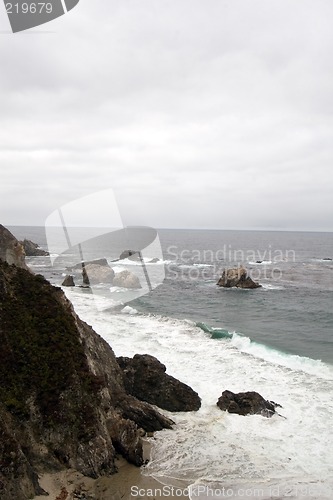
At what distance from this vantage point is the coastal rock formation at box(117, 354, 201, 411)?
18.1 m

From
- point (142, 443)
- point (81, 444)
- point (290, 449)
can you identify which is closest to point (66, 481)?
point (81, 444)

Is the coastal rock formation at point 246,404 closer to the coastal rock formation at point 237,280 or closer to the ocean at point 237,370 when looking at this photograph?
the ocean at point 237,370

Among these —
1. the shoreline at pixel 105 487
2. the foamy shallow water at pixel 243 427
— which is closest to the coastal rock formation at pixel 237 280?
the foamy shallow water at pixel 243 427

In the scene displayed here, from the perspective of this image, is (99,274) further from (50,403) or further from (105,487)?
(105,487)

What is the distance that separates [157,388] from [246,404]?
4085mm

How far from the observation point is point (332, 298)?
46.2m

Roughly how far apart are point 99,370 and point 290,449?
310 inches

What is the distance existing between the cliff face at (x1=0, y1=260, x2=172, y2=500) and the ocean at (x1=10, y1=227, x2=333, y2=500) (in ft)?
5.71

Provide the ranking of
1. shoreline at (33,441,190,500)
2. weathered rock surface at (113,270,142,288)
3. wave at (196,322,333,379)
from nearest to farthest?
1. shoreline at (33,441,190,500)
2. wave at (196,322,333,379)
3. weathered rock surface at (113,270,142,288)

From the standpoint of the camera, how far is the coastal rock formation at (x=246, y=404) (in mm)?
17781

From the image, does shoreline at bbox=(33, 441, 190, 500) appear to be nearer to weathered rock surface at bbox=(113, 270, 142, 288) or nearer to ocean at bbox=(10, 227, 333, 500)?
ocean at bbox=(10, 227, 333, 500)

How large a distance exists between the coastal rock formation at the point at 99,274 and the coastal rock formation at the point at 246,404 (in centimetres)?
3779

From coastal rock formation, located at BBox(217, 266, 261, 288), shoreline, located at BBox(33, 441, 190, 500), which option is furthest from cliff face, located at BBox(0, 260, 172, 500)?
coastal rock formation, located at BBox(217, 266, 261, 288)

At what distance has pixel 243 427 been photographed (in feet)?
54.7
